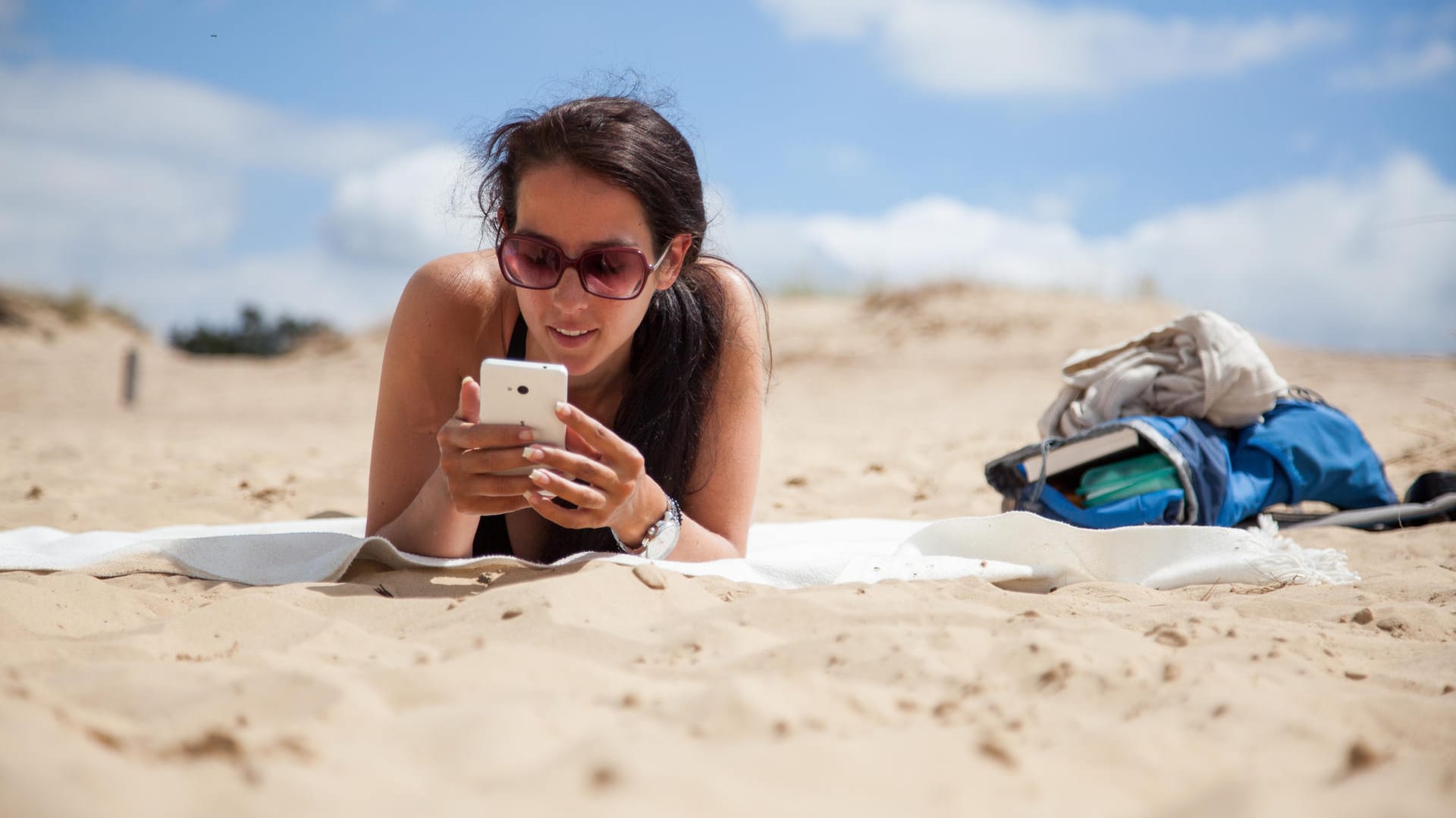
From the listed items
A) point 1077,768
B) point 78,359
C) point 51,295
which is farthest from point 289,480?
point 51,295

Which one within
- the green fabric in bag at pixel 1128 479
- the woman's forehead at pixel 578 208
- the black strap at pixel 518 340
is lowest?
the green fabric in bag at pixel 1128 479

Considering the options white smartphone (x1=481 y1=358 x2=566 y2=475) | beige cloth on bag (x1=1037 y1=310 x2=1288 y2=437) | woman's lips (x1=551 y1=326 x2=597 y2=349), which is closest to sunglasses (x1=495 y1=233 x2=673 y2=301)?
woman's lips (x1=551 y1=326 x2=597 y2=349)

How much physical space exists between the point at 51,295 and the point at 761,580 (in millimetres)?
20894

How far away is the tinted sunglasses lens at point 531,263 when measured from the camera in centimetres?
249

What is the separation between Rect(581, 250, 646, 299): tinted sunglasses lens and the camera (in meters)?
2.49

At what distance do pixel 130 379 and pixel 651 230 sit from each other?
11.0m

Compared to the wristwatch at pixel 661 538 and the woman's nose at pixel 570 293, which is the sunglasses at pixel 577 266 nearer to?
the woman's nose at pixel 570 293

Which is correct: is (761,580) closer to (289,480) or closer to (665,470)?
(665,470)

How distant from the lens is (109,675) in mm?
1687

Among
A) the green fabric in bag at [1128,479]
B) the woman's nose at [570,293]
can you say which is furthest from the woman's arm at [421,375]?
the green fabric in bag at [1128,479]

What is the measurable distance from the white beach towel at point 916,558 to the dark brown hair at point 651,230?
389mm

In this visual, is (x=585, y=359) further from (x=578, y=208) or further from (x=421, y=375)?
(x=421, y=375)

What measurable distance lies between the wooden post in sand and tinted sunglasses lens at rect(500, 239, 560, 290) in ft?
35.0

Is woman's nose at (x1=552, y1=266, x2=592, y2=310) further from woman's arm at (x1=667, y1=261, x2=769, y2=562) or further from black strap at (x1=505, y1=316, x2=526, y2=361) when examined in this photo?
woman's arm at (x1=667, y1=261, x2=769, y2=562)
